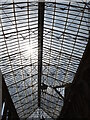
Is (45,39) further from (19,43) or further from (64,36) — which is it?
(19,43)

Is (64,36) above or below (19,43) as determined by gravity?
above

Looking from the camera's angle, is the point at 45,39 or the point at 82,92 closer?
the point at 82,92

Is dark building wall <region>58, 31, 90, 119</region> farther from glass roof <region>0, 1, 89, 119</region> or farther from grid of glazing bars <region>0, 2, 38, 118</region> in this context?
grid of glazing bars <region>0, 2, 38, 118</region>

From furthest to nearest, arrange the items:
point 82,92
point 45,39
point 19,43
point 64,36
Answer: point 45,39 → point 19,43 → point 64,36 → point 82,92

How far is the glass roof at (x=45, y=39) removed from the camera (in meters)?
27.2

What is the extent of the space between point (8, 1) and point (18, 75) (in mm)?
21354

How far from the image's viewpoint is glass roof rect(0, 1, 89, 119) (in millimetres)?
27188

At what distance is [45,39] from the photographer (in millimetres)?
34375

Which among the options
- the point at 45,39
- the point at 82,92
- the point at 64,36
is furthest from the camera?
the point at 45,39

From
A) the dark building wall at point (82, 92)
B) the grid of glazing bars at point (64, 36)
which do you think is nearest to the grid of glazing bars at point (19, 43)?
the grid of glazing bars at point (64, 36)

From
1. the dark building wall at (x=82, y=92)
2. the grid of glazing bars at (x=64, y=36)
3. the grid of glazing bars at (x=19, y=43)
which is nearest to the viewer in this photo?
the dark building wall at (x=82, y=92)

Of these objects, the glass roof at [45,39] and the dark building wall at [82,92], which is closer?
the dark building wall at [82,92]

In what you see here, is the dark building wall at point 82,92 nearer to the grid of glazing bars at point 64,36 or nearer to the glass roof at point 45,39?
the glass roof at point 45,39

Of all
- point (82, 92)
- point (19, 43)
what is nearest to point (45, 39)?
point (19, 43)
